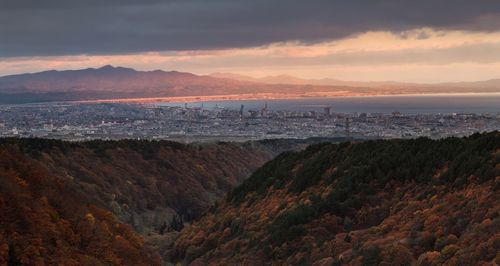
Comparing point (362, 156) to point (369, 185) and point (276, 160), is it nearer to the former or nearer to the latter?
point (369, 185)

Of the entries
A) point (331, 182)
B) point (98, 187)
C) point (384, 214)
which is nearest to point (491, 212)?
point (384, 214)

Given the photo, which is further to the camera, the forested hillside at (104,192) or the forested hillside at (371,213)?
the forested hillside at (104,192)

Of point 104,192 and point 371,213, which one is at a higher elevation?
point 371,213

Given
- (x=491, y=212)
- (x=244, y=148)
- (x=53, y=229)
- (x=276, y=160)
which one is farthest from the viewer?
(x=244, y=148)

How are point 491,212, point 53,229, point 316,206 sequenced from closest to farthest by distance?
point 491,212
point 53,229
point 316,206

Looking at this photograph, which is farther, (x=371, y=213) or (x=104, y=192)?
(x=104, y=192)

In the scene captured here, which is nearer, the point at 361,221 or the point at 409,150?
the point at 361,221

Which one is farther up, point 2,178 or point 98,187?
point 2,178

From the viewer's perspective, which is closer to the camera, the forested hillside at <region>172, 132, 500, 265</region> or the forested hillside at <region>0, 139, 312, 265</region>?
the forested hillside at <region>172, 132, 500, 265</region>
